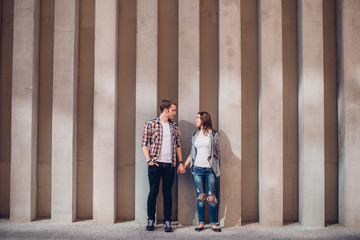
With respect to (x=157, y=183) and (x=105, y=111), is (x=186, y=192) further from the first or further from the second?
(x=105, y=111)

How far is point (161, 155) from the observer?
17.4 ft

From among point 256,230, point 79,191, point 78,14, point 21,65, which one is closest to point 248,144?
point 256,230

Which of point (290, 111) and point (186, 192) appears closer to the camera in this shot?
point (186, 192)

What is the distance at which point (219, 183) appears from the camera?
19.2ft

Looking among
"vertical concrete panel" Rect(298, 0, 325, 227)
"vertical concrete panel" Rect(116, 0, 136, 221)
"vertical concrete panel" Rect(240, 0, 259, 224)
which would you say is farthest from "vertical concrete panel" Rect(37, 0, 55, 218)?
"vertical concrete panel" Rect(298, 0, 325, 227)

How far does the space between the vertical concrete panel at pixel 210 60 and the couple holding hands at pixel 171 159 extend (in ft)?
2.66

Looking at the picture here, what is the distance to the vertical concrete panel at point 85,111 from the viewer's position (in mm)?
6156

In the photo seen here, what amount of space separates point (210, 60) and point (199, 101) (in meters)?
1.01

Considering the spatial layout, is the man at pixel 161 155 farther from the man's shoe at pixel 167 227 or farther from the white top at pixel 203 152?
the white top at pixel 203 152

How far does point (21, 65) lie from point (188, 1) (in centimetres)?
401

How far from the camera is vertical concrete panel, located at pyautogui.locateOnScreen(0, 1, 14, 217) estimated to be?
6.21 metres

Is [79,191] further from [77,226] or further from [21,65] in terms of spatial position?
[21,65]

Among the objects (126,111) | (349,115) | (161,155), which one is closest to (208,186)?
(161,155)

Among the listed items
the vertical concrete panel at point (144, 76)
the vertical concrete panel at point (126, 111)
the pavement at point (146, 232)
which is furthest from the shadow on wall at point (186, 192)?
the vertical concrete panel at point (126, 111)
